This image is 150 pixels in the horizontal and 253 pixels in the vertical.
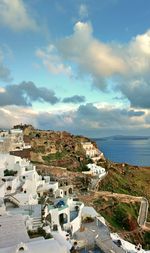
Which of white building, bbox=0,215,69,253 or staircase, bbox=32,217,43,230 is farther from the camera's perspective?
staircase, bbox=32,217,43,230

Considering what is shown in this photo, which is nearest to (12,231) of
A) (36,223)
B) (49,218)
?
Answer: (36,223)

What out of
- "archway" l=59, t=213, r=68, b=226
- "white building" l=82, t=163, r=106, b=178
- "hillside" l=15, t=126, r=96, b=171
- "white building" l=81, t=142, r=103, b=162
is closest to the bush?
"archway" l=59, t=213, r=68, b=226

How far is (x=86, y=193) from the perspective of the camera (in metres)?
39.3

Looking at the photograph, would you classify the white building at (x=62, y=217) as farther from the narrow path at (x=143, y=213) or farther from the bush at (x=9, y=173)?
the narrow path at (x=143, y=213)

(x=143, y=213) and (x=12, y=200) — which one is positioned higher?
(x=12, y=200)

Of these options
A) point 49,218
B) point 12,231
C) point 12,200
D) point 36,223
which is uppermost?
point 12,200

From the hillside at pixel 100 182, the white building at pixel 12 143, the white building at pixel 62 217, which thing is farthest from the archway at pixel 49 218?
the white building at pixel 12 143

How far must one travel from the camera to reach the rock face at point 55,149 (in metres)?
54.3

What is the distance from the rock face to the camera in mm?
54344

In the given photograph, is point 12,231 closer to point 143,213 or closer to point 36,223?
point 36,223

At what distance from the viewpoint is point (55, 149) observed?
196 feet

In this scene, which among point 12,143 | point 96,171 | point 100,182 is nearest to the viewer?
point 100,182

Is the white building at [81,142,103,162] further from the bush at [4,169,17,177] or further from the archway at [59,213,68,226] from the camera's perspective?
the archway at [59,213,68,226]

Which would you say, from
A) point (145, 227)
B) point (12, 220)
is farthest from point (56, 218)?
point (145, 227)
